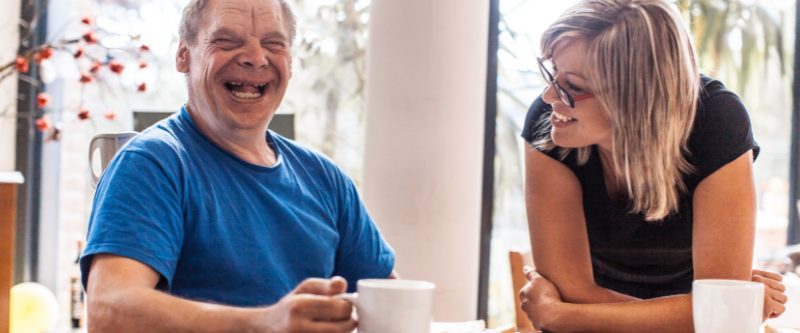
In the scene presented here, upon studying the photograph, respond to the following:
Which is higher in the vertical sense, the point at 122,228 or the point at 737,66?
the point at 737,66

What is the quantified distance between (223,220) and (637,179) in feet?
2.47

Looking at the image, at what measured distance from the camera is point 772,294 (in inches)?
45.6

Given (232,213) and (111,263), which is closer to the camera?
(111,263)

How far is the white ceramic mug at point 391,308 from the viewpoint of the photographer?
0.70m

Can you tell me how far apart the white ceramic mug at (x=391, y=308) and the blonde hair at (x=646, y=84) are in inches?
24.1

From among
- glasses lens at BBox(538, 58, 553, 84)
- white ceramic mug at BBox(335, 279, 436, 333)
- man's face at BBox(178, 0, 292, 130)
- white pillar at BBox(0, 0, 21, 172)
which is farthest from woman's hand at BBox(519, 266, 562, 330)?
white pillar at BBox(0, 0, 21, 172)

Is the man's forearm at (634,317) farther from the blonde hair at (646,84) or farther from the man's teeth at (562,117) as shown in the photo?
the man's teeth at (562,117)

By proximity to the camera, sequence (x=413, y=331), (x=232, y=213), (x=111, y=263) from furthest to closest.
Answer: (x=232, y=213), (x=111, y=263), (x=413, y=331)

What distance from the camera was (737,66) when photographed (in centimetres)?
344

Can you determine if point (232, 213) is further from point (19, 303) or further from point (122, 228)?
point (19, 303)

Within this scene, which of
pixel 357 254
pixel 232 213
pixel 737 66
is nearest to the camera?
pixel 232 213

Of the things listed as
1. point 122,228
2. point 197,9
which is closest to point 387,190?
point 197,9

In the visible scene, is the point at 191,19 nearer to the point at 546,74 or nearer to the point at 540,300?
the point at 546,74

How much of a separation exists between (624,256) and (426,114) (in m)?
1.43
